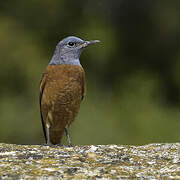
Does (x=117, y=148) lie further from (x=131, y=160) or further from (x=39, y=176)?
(x=39, y=176)

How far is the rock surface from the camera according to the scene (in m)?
3.84

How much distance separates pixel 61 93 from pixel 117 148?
2.77m

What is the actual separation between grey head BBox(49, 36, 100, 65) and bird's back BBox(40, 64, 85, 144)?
220mm

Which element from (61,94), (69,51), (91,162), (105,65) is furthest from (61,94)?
(105,65)

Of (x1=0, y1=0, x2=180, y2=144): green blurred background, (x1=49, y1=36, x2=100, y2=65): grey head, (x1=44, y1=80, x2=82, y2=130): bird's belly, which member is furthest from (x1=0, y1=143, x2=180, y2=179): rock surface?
(x1=0, y1=0, x2=180, y2=144): green blurred background

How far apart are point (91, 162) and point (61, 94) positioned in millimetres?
3222

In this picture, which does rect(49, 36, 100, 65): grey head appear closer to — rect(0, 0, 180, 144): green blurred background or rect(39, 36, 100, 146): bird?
rect(39, 36, 100, 146): bird

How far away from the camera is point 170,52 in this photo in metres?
15.5

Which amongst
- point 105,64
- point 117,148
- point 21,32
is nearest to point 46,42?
point 21,32

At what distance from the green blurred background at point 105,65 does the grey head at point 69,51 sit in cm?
405

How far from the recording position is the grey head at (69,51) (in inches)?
313

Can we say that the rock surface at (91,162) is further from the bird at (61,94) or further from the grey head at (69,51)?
the grey head at (69,51)

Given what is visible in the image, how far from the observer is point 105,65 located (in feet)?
48.4

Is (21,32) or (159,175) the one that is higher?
(21,32)
